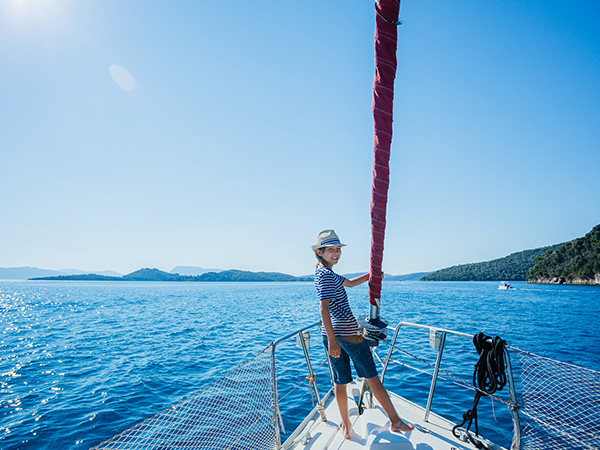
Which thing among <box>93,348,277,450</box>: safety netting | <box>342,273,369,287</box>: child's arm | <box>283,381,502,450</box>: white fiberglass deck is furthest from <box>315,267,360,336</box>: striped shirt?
<box>93,348,277,450</box>: safety netting

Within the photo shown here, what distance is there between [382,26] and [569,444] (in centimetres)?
701

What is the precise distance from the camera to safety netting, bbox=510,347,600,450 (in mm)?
2799

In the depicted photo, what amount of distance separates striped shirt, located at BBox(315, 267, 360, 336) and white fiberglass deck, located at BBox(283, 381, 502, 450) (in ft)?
3.16

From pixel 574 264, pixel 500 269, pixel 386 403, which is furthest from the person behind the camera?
pixel 500 269

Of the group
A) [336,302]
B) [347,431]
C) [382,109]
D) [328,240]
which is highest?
[382,109]

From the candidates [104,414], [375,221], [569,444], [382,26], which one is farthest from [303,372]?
[382,26]

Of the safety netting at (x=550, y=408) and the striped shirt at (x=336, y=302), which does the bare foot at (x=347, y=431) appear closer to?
the striped shirt at (x=336, y=302)

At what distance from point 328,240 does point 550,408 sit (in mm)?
6154

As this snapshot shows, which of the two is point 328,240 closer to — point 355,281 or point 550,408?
point 355,281

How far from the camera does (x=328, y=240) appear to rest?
3.02 m

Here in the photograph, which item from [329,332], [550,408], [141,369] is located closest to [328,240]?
[329,332]

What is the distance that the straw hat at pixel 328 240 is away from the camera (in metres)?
3.00

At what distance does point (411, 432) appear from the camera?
9.74ft

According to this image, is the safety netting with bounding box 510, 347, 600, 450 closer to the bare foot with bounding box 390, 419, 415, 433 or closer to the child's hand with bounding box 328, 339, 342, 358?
the bare foot with bounding box 390, 419, 415, 433
